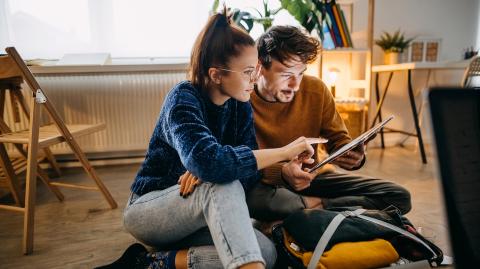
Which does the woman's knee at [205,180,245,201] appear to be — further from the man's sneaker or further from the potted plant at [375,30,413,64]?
the potted plant at [375,30,413,64]

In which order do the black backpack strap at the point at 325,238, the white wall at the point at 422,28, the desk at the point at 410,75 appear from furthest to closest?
1. the white wall at the point at 422,28
2. the desk at the point at 410,75
3. the black backpack strap at the point at 325,238

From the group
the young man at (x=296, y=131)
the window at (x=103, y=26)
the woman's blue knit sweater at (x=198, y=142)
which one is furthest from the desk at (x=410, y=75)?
the woman's blue knit sweater at (x=198, y=142)

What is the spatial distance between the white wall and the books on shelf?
40 centimetres

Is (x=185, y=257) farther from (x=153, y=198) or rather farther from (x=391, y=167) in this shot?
(x=391, y=167)

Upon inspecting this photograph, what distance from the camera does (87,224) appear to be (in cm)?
145

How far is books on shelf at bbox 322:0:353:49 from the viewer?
91.2 inches

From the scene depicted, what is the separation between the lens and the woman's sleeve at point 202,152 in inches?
28.7

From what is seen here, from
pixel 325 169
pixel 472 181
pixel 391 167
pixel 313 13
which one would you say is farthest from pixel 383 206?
pixel 313 13

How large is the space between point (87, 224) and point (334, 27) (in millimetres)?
2037

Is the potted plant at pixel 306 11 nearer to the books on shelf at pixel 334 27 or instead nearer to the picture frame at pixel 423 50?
the books on shelf at pixel 334 27

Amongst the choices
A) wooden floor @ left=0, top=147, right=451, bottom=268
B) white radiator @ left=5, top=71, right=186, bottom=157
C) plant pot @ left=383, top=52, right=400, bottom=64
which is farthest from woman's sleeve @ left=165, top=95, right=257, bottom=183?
plant pot @ left=383, top=52, right=400, bottom=64

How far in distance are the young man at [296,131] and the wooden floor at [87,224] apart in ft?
0.78

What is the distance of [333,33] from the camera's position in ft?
7.82

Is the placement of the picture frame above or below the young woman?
above
